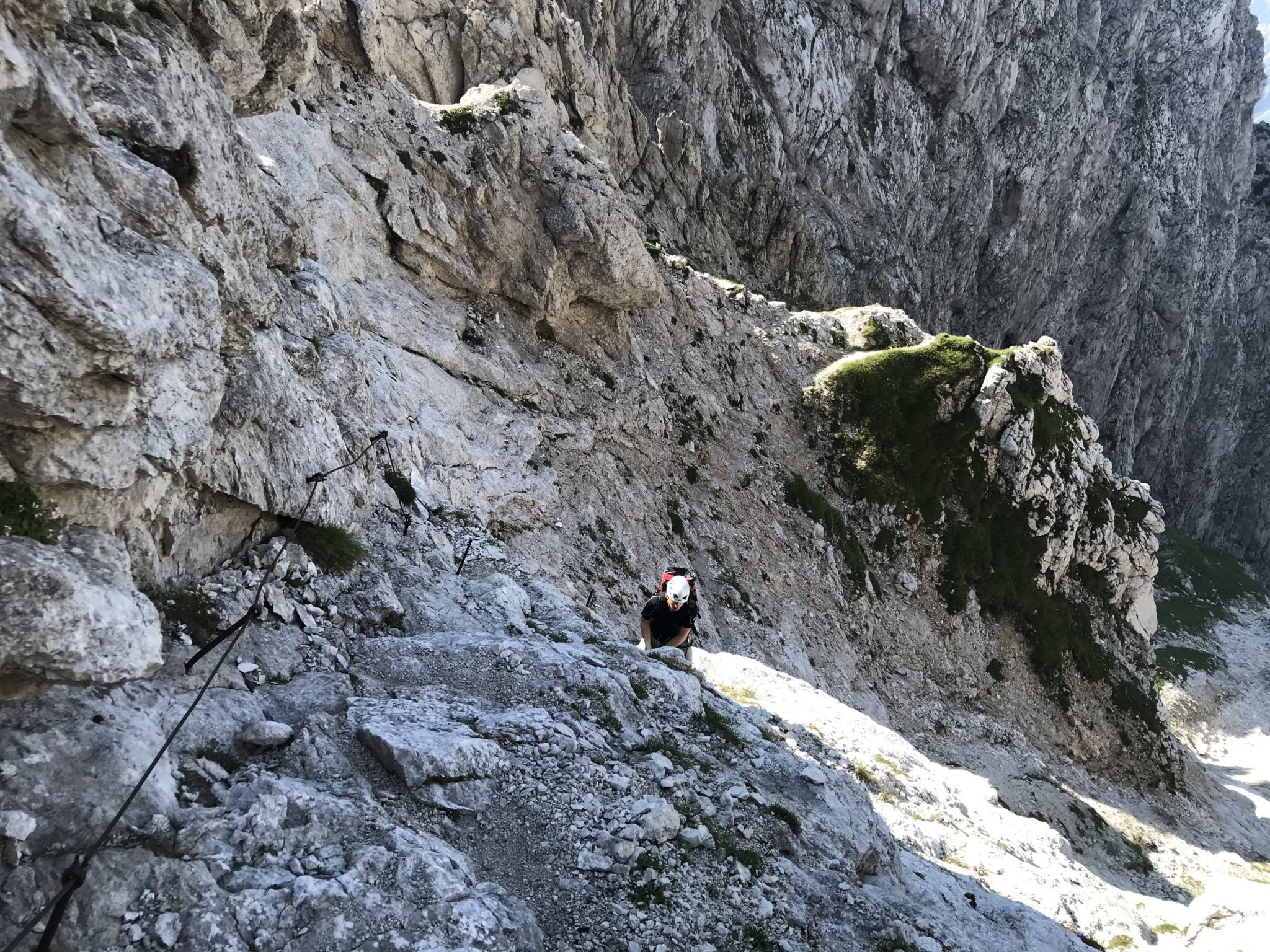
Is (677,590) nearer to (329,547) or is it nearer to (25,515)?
(329,547)

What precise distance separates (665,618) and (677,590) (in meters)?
1.47

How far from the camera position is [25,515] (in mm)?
7855

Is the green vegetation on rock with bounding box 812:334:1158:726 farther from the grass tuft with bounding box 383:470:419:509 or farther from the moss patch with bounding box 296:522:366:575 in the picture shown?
the moss patch with bounding box 296:522:366:575

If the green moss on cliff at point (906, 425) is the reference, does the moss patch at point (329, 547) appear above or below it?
below

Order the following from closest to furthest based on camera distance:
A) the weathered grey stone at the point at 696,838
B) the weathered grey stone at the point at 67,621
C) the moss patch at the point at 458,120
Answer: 1. the weathered grey stone at the point at 67,621
2. the weathered grey stone at the point at 696,838
3. the moss patch at the point at 458,120

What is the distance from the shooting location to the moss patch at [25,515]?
7.61m

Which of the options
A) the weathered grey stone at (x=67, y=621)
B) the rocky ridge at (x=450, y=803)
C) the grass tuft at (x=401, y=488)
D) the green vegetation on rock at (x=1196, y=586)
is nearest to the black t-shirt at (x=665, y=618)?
the rocky ridge at (x=450, y=803)

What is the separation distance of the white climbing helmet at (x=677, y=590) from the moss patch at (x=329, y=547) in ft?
24.5

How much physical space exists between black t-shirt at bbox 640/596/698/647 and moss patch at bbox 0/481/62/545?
43.1ft

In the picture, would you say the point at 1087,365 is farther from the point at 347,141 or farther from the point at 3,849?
the point at 3,849

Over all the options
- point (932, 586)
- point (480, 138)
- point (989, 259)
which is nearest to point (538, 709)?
point (480, 138)

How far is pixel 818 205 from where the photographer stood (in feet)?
298

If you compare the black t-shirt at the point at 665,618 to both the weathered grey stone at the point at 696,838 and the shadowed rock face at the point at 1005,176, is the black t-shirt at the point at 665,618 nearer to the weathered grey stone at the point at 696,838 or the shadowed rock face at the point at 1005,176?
the weathered grey stone at the point at 696,838

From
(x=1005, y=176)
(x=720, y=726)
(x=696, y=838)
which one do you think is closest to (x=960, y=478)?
(x=720, y=726)
